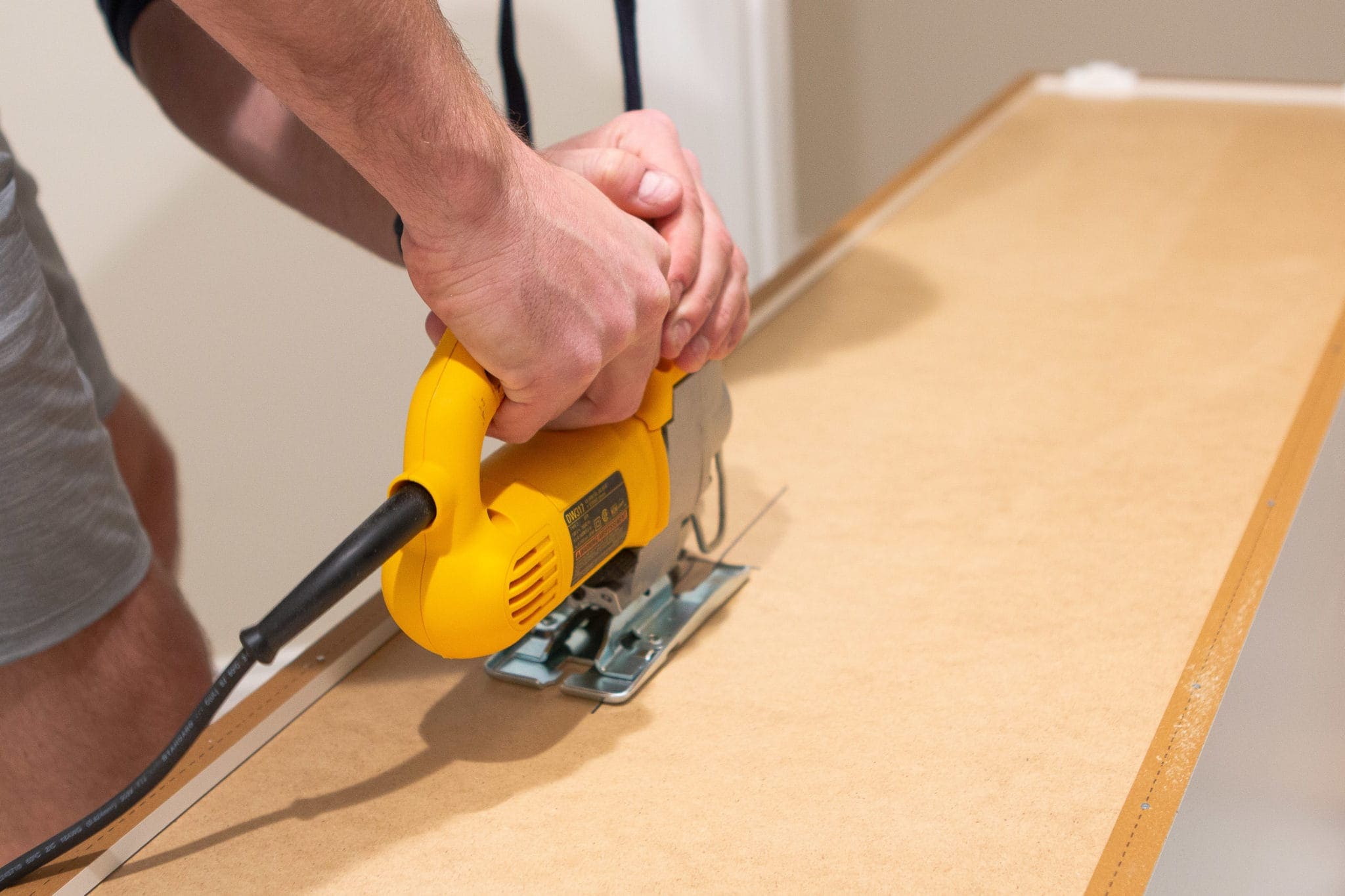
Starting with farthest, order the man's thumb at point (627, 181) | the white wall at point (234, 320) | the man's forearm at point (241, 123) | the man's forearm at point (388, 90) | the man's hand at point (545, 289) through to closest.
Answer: the white wall at point (234, 320) < the man's forearm at point (241, 123) < the man's thumb at point (627, 181) < the man's hand at point (545, 289) < the man's forearm at point (388, 90)

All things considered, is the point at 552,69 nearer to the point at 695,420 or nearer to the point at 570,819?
the point at 695,420

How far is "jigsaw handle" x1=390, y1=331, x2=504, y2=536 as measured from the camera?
2.24 ft

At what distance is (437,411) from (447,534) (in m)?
0.07

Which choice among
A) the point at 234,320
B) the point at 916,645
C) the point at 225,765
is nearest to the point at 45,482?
the point at 225,765

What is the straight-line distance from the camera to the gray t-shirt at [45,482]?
2.43 feet

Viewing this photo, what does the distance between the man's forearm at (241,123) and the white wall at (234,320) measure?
1.79 ft

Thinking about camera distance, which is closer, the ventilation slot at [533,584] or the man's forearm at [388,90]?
the man's forearm at [388,90]

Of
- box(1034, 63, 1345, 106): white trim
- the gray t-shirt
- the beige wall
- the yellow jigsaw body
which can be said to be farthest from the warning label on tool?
the beige wall

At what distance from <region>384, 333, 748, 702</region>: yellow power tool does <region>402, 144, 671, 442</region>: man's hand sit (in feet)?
0.08

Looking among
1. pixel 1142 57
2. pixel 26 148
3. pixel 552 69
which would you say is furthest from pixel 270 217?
pixel 1142 57

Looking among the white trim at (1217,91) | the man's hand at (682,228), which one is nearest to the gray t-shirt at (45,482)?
the man's hand at (682,228)

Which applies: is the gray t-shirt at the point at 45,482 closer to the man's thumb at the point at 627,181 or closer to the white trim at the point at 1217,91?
the man's thumb at the point at 627,181

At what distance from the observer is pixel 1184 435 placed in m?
1.11

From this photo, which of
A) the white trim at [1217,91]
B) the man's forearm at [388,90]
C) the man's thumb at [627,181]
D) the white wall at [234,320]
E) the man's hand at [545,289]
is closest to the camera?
the man's forearm at [388,90]
